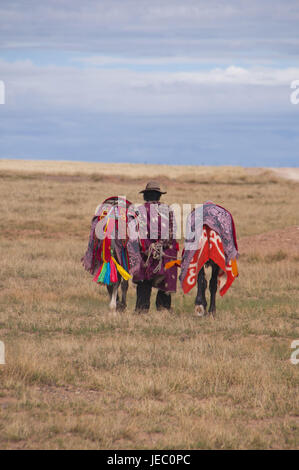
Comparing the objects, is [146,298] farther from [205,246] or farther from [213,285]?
[205,246]

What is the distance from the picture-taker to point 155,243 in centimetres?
1057

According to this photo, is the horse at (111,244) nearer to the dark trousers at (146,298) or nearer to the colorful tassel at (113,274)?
the colorful tassel at (113,274)

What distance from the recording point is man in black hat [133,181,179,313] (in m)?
10.5

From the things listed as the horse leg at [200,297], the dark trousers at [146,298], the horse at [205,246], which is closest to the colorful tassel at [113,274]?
the dark trousers at [146,298]

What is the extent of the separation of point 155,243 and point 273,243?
349 inches

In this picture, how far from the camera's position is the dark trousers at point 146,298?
1088 centimetres

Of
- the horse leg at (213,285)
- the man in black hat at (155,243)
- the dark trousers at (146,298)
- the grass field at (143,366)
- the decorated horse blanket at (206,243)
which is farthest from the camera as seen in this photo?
A: the dark trousers at (146,298)

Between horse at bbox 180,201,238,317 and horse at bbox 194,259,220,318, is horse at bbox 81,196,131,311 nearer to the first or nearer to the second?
horse at bbox 180,201,238,317

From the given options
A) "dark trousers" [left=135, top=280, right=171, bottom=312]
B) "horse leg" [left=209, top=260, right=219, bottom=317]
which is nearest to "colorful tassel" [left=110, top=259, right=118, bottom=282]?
"dark trousers" [left=135, top=280, right=171, bottom=312]

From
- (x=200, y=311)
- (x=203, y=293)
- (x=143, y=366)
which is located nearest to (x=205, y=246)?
(x=203, y=293)

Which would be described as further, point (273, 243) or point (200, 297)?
point (273, 243)

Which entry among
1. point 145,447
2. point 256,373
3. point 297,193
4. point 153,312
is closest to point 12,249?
point 153,312

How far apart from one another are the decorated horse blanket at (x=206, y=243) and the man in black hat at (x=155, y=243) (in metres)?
0.32
